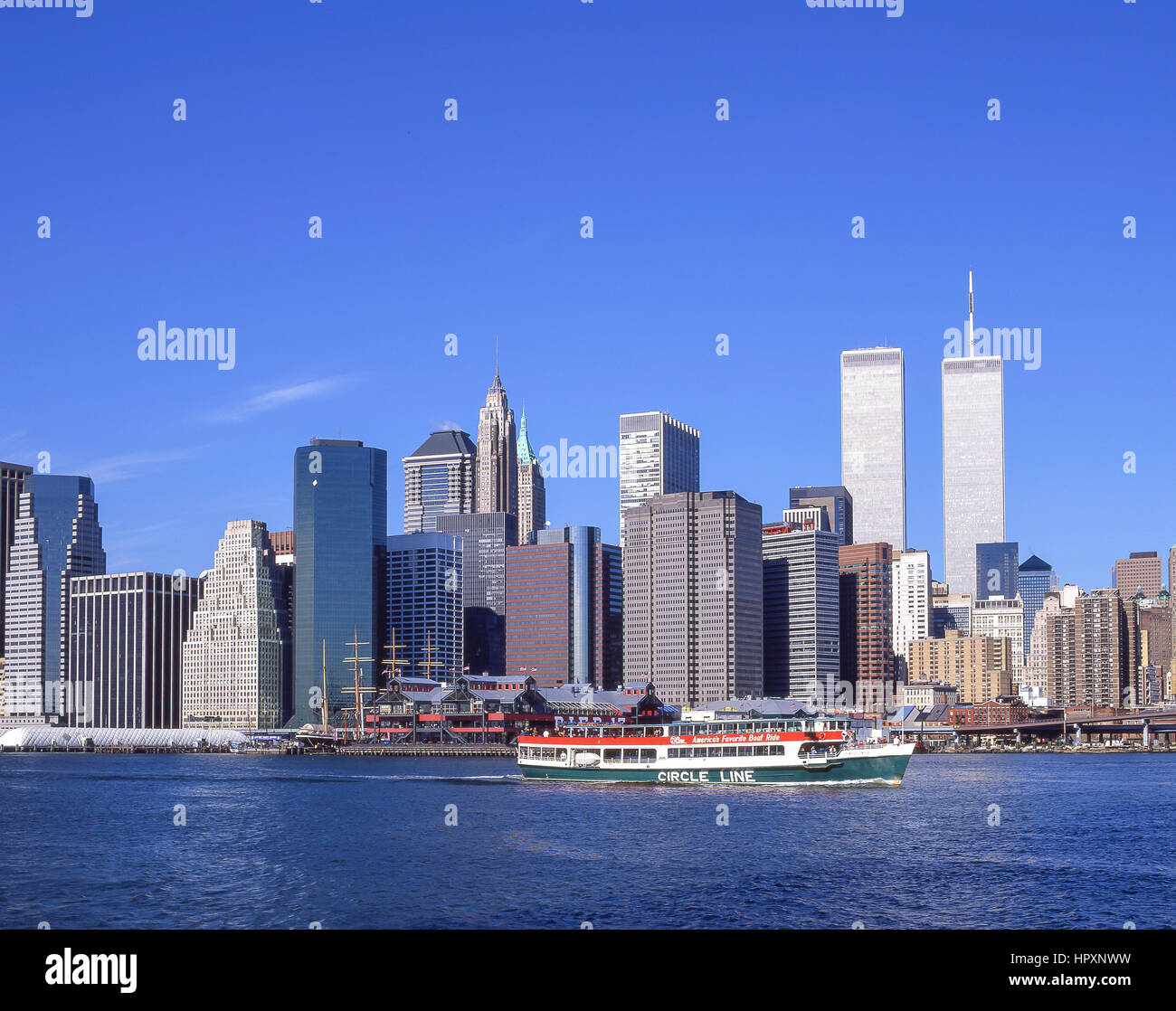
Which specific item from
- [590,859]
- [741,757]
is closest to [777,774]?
[741,757]

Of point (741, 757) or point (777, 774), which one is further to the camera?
point (741, 757)

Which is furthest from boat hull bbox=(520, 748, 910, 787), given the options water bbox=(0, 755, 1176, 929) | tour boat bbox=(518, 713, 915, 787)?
water bbox=(0, 755, 1176, 929)

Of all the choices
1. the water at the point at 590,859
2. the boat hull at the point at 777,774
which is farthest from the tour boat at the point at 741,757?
the water at the point at 590,859

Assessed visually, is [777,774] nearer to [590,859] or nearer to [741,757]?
[741,757]

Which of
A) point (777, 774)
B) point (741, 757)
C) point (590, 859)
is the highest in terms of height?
point (590, 859)

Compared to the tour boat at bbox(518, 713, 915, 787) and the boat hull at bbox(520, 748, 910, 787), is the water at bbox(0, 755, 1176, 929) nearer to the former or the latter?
the boat hull at bbox(520, 748, 910, 787)

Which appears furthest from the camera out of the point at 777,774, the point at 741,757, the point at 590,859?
the point at 741,757
